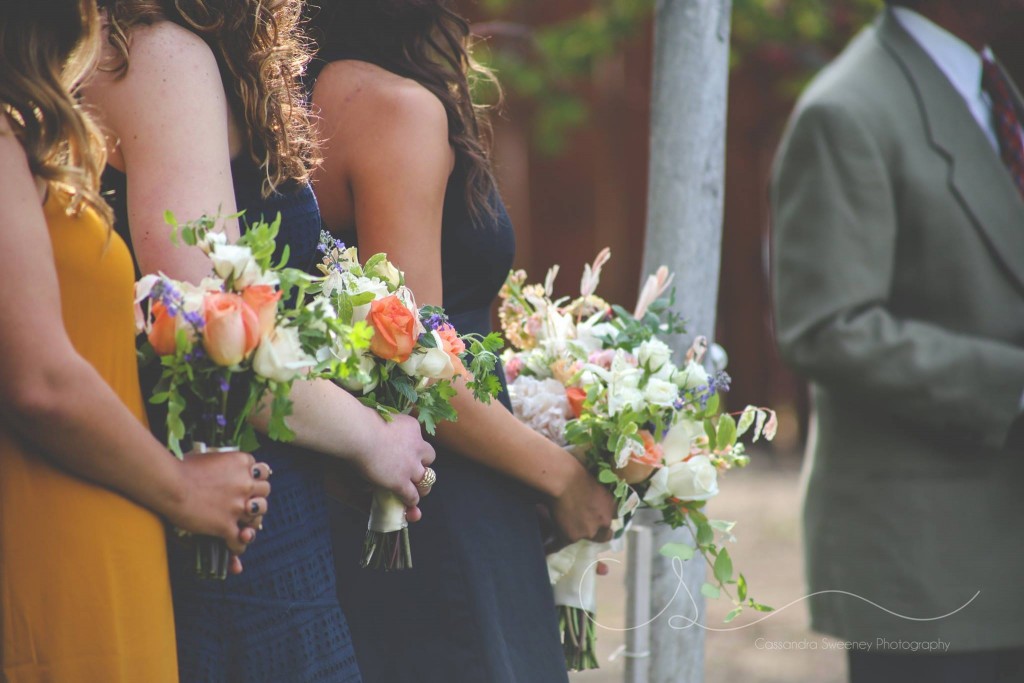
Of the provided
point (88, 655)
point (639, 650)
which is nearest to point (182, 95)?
point (88, 655)

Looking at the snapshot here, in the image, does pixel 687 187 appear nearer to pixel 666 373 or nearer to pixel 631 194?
pixel 666 373

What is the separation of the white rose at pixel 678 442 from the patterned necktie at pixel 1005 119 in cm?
91

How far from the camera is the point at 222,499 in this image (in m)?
1.55

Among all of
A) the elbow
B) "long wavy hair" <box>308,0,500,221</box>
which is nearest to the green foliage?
"long wavy hair" <box>308,0,500,221</box>

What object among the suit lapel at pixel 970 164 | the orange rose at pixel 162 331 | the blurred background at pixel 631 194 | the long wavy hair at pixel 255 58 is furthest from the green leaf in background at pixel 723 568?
the blurred background at pixel 631 194

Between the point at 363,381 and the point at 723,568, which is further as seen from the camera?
the point at 723,568

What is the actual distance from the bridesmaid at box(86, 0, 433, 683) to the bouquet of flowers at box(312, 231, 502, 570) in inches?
2.1

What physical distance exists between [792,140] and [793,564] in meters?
4.82

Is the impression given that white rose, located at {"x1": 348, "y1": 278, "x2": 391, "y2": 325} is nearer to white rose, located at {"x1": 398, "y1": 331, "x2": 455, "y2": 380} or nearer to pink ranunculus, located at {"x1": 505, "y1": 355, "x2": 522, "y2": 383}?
white rose, located at {"x1": 398, "y1": 331, "x2": 455, "y2": 380}

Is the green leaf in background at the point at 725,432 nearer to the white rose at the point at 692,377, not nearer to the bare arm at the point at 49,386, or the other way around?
the white rose at the point at 692,377

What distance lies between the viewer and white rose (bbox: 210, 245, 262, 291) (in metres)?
1.49

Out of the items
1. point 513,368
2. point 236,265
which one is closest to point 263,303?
point 236,265

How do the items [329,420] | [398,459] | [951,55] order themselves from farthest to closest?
1. [951,55]
2. [398,459]
3. [329,420]

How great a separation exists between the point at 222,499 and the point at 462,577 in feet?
2.19
